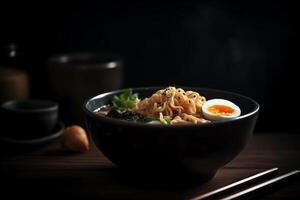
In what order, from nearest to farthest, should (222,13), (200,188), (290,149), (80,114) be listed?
(200,188) < (290,149) < (80,114) < (222,13)

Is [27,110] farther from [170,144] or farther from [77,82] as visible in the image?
[170,144]

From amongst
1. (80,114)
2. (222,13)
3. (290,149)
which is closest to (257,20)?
(222,13)

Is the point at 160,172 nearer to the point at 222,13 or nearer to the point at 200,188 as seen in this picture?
the point at 200,188

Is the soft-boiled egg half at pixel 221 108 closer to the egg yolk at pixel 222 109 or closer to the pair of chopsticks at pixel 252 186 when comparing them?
the egg yolk at pixel 222 109

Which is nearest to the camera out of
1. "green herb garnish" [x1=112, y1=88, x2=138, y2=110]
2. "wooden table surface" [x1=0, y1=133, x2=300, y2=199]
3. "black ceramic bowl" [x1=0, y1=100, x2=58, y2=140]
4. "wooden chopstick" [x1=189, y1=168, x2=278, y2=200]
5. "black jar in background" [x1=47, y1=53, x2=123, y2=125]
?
"wooden chopstick" [x1=189, y1=168, x2=278, y2=200]

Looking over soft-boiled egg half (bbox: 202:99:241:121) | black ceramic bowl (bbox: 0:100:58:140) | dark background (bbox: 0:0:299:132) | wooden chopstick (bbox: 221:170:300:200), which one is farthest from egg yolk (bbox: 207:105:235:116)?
dark background (bbox: 0:0:299:132)

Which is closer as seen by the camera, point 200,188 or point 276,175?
point 200,188

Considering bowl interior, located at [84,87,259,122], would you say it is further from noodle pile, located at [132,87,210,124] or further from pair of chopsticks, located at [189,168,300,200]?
pair of chopsticks, located at [189,168,300,200]

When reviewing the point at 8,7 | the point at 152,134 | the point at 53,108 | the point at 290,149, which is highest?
the point at 8,7
